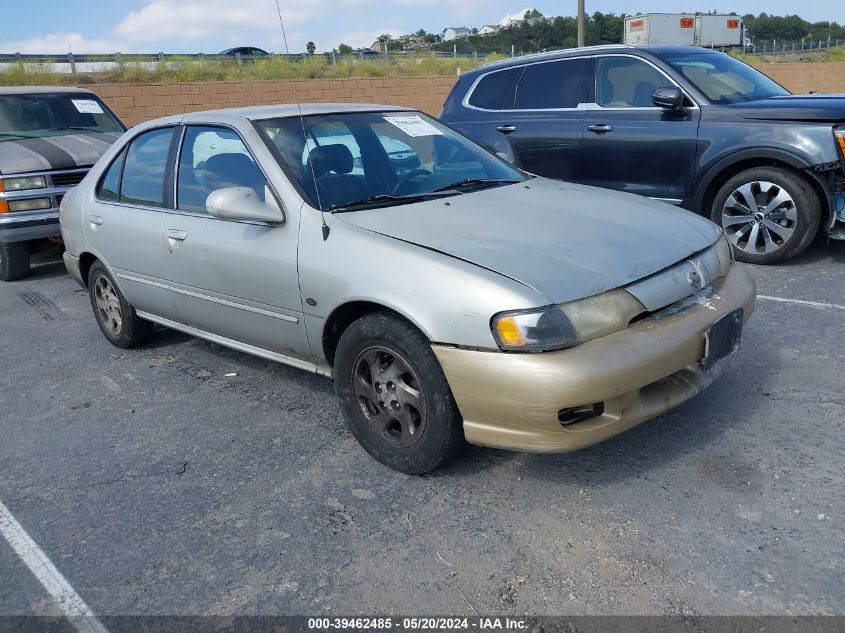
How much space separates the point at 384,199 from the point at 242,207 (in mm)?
661

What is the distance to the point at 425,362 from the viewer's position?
2895 mm

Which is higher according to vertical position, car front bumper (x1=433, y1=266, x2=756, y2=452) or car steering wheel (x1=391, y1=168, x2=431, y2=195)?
car steering wheel (x1=391, y1=168, x2=431, y2=195)

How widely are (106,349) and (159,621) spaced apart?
3.17 m

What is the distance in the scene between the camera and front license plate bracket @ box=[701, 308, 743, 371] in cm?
305

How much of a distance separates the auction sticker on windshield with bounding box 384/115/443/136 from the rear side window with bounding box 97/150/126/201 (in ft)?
5.91

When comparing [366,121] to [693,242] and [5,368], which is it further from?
[5,368]

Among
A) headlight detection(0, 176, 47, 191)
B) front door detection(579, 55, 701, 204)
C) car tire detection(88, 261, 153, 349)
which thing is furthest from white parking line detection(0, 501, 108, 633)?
front door detection(579, 55, 701, 204)

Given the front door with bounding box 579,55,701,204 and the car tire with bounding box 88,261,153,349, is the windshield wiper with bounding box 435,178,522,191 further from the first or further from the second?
the front door with bounding box 579,55,701,204

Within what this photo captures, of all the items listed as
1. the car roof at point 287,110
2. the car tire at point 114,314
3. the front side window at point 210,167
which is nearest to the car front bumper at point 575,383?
the front side window at point 210,167

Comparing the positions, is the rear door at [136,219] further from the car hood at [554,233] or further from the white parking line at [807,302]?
the white parking line at [807,302]

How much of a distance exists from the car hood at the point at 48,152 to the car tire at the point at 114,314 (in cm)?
272

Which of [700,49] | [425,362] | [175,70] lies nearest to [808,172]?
[700,49]

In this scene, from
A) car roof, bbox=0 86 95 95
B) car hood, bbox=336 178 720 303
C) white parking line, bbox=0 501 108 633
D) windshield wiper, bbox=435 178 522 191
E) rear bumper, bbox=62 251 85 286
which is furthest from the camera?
car roof, bbox=0 86 95 95

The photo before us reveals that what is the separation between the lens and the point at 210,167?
4.06 metres
